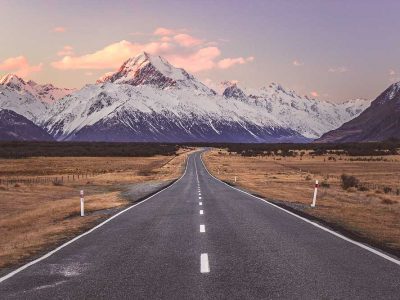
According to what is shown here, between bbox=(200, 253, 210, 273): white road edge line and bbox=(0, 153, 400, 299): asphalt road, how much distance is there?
21 mm

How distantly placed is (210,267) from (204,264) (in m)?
0.32

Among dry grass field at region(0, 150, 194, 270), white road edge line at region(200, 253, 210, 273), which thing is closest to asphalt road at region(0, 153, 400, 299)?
white road edge line at region(200, 253, 210, 273)

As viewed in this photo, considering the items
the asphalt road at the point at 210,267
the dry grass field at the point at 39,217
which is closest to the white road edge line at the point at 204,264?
the asphalt road at the point at 210,267

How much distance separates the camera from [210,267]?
10367mm

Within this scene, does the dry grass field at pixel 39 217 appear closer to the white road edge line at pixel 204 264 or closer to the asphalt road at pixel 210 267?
the asphalt road at pixel 210 267

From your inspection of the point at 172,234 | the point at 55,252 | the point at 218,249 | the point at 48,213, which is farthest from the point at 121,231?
the point at 48,213

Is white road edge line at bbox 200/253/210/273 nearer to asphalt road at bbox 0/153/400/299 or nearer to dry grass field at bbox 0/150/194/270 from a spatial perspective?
asphalt road at bbox 0/153/400/299

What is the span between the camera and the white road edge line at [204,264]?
10.1 meters

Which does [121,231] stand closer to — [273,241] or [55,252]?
[55,252]

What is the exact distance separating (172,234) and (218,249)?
2.99 m

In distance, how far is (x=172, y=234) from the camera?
1517 centimetres

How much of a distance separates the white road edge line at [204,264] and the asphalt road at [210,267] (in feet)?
0.07

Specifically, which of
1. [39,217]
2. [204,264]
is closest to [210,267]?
[204,264]

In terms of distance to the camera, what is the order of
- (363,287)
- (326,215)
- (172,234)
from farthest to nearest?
1. (326,215)
2. (172,234)
3. (363,287)
